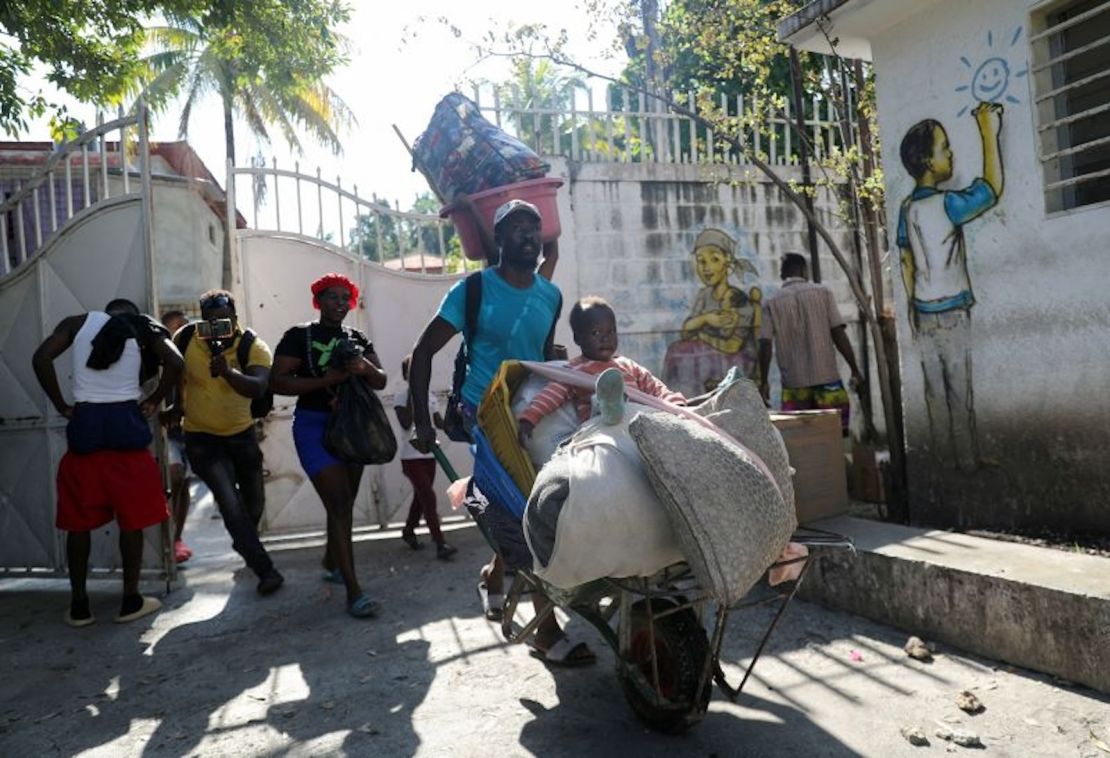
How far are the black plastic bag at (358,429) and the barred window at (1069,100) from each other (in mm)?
3735

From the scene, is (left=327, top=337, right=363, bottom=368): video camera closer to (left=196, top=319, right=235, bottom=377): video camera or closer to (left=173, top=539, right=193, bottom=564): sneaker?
(left=196, top=319, right=235, bottom=377): video camera

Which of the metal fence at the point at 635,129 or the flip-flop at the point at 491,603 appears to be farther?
the metal fence at the point at 635,129

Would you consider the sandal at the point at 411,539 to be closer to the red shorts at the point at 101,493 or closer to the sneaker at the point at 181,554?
the sneaker at the point at 181,554

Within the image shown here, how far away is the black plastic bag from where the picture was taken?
4.54 metres

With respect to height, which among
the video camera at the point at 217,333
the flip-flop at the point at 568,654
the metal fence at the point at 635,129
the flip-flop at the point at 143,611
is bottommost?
the flip-flop at the point at 568,654

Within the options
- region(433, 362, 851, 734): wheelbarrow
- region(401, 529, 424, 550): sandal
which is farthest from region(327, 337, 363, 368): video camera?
region(401, 529, 424, 550): sandal

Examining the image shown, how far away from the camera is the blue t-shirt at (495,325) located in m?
3.76

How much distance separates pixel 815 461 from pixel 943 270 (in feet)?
4.56

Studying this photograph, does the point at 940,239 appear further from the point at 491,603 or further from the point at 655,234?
the point at 491,603

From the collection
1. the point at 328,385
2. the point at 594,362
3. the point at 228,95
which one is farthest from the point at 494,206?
the point at 228,95

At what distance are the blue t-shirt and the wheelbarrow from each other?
0.58 meters

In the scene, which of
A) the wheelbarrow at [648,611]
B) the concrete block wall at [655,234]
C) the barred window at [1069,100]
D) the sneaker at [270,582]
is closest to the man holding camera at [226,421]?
the sneaker at [270,582]

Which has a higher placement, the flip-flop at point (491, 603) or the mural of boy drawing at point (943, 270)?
the mural of boy drawing at point (943, 270)

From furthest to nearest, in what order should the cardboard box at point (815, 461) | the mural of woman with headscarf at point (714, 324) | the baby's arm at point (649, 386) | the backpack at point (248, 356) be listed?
the mural of woman with headscarf at point (714, 324) → the backpack at point (248, 356) → the cardboard box at point (815, 461) → the baby's arm at point (649, 386)
